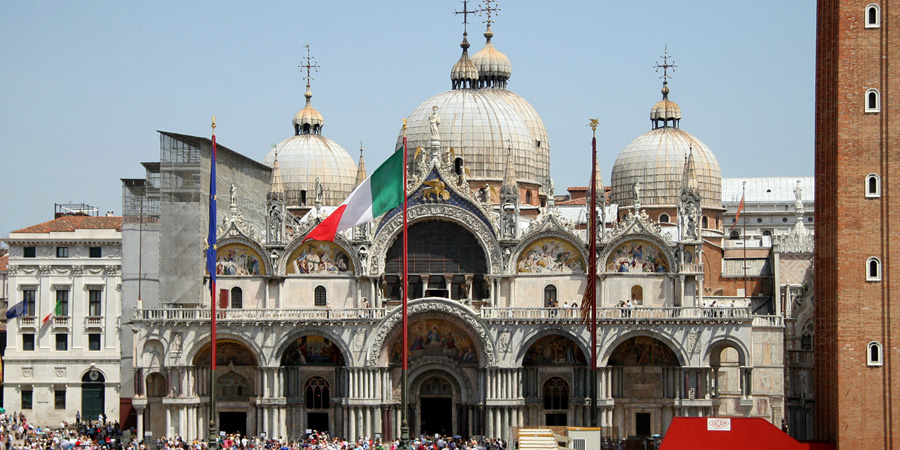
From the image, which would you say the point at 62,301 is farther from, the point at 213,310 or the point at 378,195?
the point at 378,195

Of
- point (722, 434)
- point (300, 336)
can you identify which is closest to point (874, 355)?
point (722, 434)

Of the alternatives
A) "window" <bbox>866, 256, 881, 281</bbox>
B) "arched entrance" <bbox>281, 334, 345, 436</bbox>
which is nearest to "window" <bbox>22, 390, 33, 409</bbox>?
"arched entrance" <bbox>281, 334, 345, 436</bbox>

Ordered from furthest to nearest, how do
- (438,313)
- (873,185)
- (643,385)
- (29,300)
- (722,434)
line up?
(29,300) → (643,385) → (438,313) → (722,434) → (873,185)

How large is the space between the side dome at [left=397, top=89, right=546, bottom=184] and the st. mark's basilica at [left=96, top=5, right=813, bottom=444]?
25.4ft

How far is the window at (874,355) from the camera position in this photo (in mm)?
64062

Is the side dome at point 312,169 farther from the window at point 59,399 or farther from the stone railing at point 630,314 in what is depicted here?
the stone railing at point 630,314

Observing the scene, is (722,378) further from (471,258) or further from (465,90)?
(465,90)

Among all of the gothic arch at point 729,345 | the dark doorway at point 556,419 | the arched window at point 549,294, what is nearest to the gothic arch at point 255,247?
the arched window at point 549,294

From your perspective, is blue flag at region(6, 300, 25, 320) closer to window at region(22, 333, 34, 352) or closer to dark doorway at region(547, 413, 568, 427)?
window at region(22, 333, 34, 352)

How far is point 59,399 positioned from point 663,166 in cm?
3860

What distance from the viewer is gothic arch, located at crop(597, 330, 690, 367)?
266 feet

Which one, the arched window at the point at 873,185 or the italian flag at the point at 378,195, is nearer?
the arched window at the point at 873,185

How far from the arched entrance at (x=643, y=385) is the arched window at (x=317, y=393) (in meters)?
14.7

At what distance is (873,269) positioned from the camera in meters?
64.5
